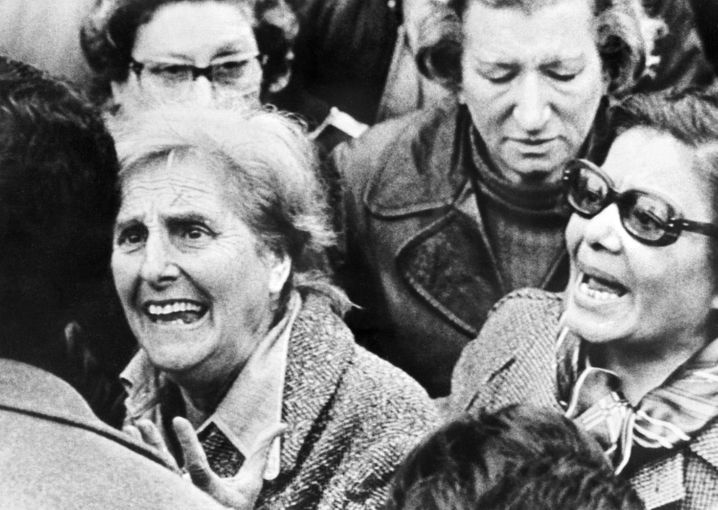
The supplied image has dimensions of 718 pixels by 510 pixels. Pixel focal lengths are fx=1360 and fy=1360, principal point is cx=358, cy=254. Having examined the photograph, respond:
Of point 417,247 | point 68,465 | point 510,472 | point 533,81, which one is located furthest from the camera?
point 417,247

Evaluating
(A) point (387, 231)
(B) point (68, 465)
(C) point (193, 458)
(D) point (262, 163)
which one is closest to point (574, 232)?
(A) point (387, 231)

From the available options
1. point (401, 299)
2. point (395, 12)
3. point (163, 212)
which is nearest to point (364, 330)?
point (401, 299)

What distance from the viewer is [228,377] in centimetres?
315

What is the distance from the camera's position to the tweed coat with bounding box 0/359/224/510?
199 centimetres

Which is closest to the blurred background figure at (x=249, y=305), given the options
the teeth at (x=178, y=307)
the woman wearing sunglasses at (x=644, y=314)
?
the teeth at (x=178, y=307)

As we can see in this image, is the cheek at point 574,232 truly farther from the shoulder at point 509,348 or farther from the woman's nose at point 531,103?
the woman's nose at point 531,103

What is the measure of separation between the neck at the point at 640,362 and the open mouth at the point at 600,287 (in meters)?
0.11

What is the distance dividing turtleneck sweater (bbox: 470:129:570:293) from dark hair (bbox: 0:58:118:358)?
3.38 ft

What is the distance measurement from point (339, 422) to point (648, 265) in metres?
0.77

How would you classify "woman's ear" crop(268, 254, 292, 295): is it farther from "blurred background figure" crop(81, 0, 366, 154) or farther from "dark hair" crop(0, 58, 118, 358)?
"dark hair" crop(0, 58, 118, 358)

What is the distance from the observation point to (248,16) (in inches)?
125

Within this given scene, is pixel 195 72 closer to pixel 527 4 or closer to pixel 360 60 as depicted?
pixel 360 60

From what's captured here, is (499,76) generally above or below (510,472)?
above

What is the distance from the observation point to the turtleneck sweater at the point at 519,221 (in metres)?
3.09
